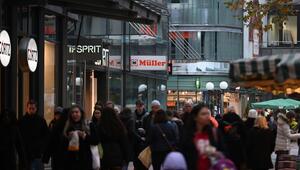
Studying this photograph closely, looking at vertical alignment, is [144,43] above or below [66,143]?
above

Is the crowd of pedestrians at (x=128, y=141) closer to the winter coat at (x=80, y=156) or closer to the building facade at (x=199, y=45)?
the winter coat at (x=80, y=156)

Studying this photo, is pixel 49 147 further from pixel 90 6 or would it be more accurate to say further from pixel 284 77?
pixel 90 6

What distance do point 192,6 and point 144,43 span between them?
35464 mm

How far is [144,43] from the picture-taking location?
35.2m

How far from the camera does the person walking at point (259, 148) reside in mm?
16422

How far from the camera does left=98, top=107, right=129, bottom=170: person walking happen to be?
14070 millimetres

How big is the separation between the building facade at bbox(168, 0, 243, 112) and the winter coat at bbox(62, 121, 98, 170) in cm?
5371

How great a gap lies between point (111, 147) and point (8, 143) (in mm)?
1802

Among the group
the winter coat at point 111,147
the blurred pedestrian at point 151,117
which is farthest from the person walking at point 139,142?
the winter coat at point 111,147

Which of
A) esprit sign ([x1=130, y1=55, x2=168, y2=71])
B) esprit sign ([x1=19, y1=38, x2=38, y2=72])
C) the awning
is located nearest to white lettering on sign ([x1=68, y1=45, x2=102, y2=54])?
esprit sign ([x1=19, y1=38, x2=38, y2=72])

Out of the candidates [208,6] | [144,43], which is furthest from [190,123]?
[208,6]

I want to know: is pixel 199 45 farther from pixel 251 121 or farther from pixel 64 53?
pixel 251 121

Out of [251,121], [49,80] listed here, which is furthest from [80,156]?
[49,80]

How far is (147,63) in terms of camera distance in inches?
1300
